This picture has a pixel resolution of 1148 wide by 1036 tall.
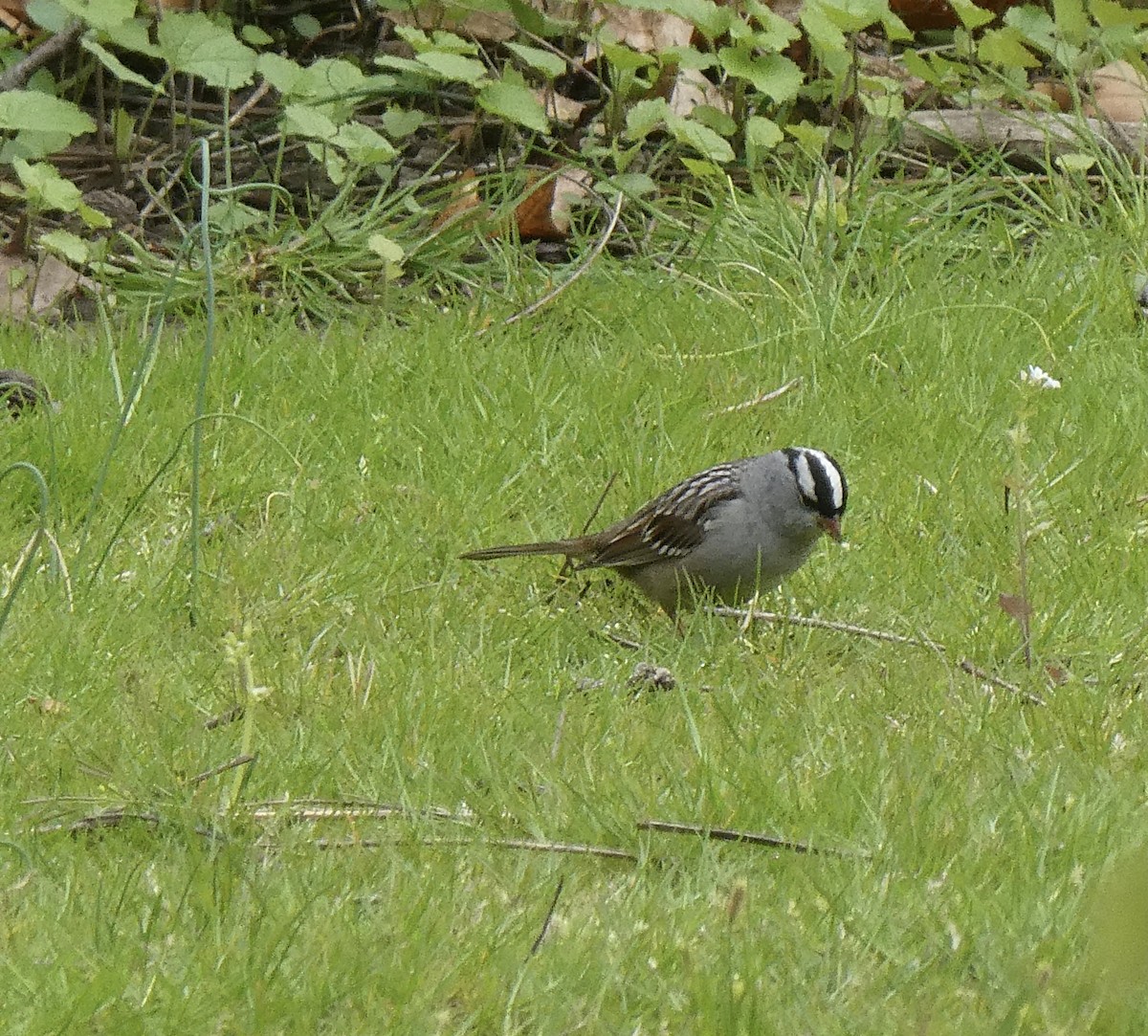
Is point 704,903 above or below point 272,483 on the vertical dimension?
above

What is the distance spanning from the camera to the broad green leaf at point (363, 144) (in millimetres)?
6305

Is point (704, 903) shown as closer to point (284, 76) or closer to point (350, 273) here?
point (350, 273)

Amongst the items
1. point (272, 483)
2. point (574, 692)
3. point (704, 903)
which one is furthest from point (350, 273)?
point (704, 903)

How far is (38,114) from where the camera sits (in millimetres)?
6027

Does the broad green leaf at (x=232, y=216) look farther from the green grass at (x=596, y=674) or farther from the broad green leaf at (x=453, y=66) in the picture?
the broad green leaf at (x=453, y=66)

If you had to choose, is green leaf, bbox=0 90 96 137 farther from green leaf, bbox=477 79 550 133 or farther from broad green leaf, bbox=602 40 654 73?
broad green leaf, bbox=602 40 654 73

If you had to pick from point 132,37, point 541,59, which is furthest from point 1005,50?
point 132,37

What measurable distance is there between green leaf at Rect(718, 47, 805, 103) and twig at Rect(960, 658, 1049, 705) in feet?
10.3

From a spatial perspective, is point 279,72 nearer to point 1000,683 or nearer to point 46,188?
point 46,188

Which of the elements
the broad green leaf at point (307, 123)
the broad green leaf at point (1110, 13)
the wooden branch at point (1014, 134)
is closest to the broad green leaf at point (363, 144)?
the broad green leaf at point (307, 123)

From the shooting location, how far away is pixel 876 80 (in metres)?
6.77

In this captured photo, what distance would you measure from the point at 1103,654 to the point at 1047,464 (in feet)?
3.42

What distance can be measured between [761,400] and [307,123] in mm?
2007

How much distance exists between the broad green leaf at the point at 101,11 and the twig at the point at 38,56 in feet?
1.24
